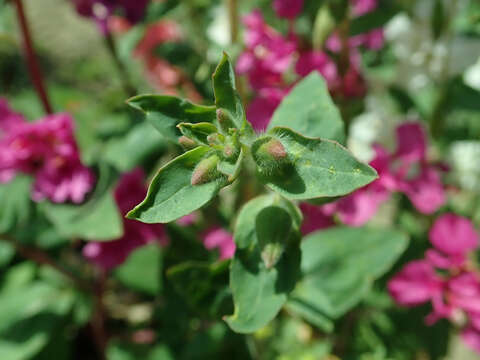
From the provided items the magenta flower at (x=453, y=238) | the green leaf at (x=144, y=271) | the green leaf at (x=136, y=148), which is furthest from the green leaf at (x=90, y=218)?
the magenta flower at (x=453, y=238)

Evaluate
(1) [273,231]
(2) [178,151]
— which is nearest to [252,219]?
(1) [273,231]

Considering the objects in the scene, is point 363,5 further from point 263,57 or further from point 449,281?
point 449,281

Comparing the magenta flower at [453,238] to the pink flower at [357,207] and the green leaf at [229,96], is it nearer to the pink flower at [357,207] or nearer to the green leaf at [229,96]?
the pink flower at [357,207]

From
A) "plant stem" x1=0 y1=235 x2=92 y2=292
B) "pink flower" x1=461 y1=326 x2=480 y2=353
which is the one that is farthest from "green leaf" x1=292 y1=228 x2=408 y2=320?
"plant stem" x1=0 y1=235 x2=92 y2=292

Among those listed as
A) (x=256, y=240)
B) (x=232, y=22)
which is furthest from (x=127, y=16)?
(x=256, y=240)

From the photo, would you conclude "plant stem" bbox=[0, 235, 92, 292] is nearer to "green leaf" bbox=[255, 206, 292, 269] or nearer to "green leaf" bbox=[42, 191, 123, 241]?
"green leaf" bbox=[42, 191, 123, 241]

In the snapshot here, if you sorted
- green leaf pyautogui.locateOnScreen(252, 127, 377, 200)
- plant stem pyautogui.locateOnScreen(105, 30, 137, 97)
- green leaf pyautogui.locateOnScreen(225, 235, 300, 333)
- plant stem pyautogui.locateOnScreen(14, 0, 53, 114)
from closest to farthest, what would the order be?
1. green leaf pyautogui.locateOnScreen(252, 127, 377, 200)
2. green leaf pyautogui.locateOnScreen(225, 235, 300, 333)
3. plant stem pyautogui.locateOnScreen(14, 0, 53, 114)
4. plant stem pyautogui.locateOnScreen(105, 30, 137, 97)
